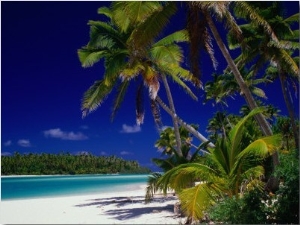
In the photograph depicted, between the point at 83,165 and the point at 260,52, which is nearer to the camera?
the point at 260,52

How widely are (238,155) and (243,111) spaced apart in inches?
836

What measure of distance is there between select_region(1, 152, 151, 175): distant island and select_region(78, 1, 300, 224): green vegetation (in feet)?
100

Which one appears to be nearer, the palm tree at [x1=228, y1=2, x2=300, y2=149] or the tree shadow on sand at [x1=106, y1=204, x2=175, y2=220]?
the tree shadow on sand at [x1=106, y1=204, x2=175, y2=220]

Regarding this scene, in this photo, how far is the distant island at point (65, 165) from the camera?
4144cm

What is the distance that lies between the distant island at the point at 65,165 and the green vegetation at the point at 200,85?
30.6 metres

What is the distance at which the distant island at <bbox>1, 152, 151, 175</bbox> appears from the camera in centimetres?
4144

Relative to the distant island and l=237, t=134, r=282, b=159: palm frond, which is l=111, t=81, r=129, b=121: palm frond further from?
the distant island

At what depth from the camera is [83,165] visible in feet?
167

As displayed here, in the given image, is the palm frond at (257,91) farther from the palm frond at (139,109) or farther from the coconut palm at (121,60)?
the palm frond at (139,109)

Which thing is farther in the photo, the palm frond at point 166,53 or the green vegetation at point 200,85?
the palm frond at point 166,53

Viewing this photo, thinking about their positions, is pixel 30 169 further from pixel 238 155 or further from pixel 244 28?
pixel 238 155

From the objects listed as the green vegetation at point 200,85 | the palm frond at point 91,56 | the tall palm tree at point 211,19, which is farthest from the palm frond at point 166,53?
the tall palm tree at point 211,19

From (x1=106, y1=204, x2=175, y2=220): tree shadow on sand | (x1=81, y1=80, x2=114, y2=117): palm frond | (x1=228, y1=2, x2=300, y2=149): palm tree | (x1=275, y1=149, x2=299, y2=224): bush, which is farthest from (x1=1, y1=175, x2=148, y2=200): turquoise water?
(x1=275, y1=149, x2=299, y2=224): bush

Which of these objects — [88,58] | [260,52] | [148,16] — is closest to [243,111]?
[260,52]
